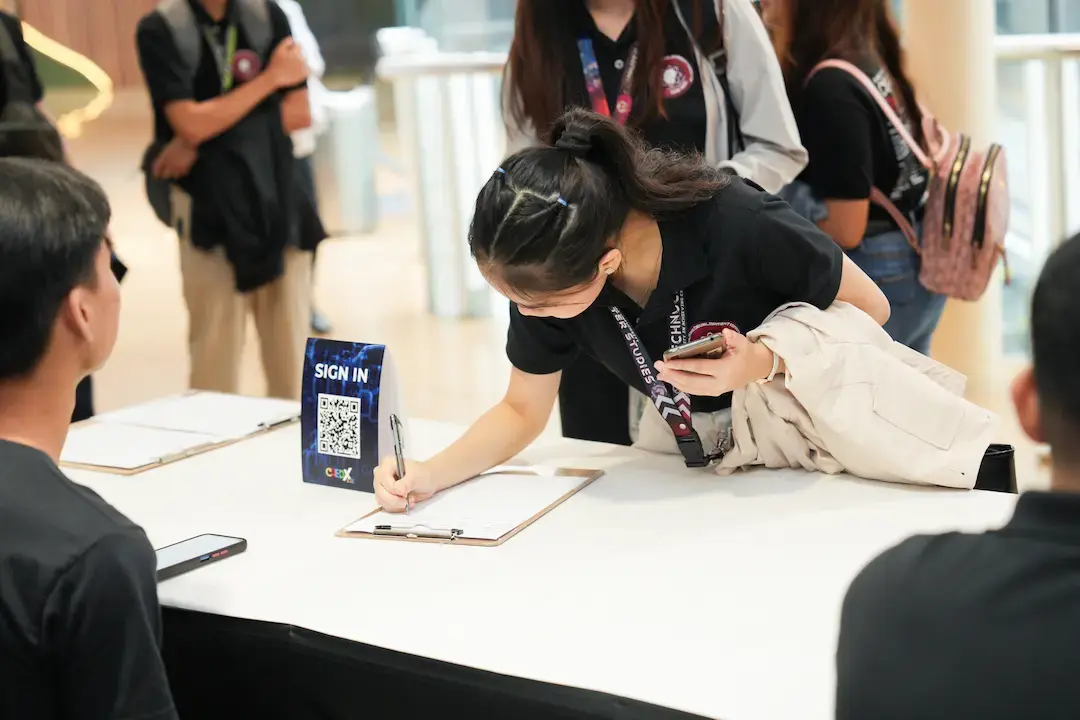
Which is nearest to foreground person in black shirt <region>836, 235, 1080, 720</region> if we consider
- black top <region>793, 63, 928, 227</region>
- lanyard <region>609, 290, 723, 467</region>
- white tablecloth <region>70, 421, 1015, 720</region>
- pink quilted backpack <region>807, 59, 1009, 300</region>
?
white tablecloth <region>70, 421, 1015, 720</region>

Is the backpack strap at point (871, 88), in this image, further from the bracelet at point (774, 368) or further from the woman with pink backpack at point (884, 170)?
the bracelet at point (774, 368)

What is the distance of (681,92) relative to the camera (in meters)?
2.13

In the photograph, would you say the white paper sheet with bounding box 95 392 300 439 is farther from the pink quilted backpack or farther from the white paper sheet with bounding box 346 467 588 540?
the pink quilted backpack

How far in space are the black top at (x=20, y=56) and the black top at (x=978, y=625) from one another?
2.57 m

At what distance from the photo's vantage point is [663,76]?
6.92 ft

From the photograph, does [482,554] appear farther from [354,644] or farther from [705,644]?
[705,644]

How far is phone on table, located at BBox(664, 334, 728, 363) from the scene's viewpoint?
1545 mm

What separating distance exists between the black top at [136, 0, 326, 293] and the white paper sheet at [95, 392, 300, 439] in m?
0.76

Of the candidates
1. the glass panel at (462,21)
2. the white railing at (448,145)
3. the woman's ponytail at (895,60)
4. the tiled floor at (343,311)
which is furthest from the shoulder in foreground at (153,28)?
the glass panel at (462,21)

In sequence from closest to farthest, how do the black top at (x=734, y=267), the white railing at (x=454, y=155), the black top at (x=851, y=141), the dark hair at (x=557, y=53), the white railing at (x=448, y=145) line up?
the black top at (x=734, y=267)
the dark hair at (x=557, y=53)
the black top at (x=851, y=141)
the white railing at (x=454, y=155)
the white railing at (x=448, y=145)

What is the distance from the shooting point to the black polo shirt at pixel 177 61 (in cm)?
296

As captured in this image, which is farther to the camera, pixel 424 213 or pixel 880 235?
pixel 424 213

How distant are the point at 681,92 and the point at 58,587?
1.45 metres

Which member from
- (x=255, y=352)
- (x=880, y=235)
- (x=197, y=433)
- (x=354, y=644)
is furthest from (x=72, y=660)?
(x=255, y=352)
